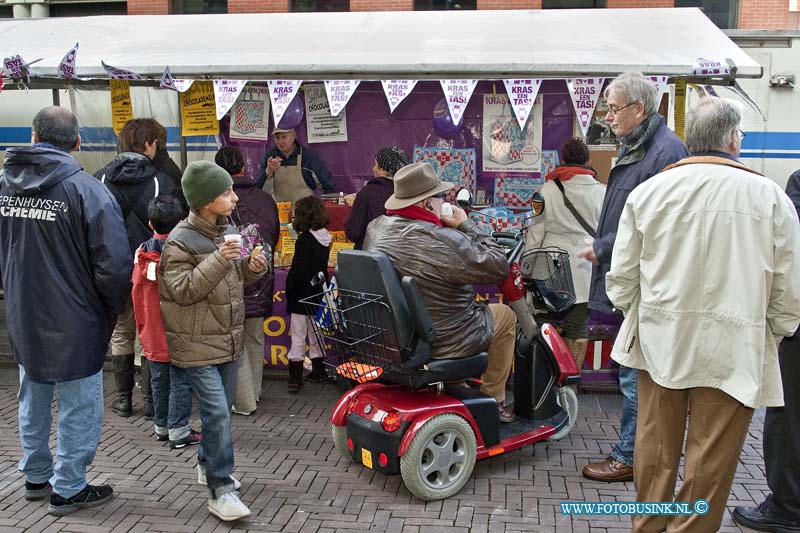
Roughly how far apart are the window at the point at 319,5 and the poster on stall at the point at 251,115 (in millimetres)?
6279

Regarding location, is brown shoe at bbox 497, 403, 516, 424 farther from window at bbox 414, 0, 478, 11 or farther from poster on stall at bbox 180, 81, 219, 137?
window at bbox 414, 0, 478, 11

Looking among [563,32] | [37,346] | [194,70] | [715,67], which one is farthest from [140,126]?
[715,67]

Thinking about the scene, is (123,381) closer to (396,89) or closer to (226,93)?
(226,93)

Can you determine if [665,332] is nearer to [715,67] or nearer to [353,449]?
[353,449]

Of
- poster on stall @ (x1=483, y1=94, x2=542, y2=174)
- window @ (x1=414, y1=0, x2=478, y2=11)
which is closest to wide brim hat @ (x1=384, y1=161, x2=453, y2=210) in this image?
poster on stall @ (x1=483, y1=94, x2=542, y2=174)

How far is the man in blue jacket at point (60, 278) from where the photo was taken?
3.97 m

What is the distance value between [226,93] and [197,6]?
7.83 meters

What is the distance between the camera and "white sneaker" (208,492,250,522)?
399 centimetres

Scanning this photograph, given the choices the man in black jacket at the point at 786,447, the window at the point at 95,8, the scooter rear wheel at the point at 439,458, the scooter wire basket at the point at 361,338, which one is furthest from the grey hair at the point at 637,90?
the window at the point at 95,8

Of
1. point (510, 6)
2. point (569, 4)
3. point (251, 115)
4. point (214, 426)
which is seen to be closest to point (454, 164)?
point (251, 115)

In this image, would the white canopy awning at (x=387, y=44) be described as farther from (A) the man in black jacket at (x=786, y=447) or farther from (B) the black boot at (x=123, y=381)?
(A) the man in black jacket at (x=786, y=447)

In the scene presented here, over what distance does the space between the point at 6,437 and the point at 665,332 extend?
4.34 m

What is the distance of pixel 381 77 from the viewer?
19.9 feet

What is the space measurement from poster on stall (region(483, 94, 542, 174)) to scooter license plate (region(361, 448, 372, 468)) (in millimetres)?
3608
